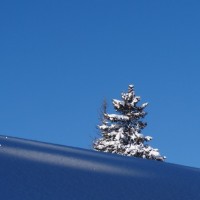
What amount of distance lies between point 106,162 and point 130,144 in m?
15.4

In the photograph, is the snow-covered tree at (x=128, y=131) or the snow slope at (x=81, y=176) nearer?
the snow slope at (x=81, y=176)

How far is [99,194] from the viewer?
185 centimetres

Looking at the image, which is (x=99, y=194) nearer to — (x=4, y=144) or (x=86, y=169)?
(x=86, y=169)

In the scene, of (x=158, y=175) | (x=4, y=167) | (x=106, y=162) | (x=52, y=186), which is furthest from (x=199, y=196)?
(x=4, y=167)

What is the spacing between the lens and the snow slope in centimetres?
180

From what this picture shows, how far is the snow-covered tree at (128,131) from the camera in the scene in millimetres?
17219

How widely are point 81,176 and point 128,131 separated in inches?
627

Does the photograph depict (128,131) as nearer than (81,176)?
No

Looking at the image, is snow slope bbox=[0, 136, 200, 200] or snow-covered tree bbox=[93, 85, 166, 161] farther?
snow-covered tree bbox=[93, 85, 166, 161]

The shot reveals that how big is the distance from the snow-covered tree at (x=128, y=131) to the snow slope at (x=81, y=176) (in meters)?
14.6

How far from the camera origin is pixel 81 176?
1.95 meters

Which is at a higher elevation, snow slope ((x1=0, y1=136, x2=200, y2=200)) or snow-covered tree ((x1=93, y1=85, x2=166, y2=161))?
snow-covered tree ((x1=93, y1=85, x2=166, y2=161))

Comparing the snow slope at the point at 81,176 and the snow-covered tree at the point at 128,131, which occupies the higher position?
the snow-covered tree at the point at 128,131

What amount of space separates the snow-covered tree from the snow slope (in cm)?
1464
